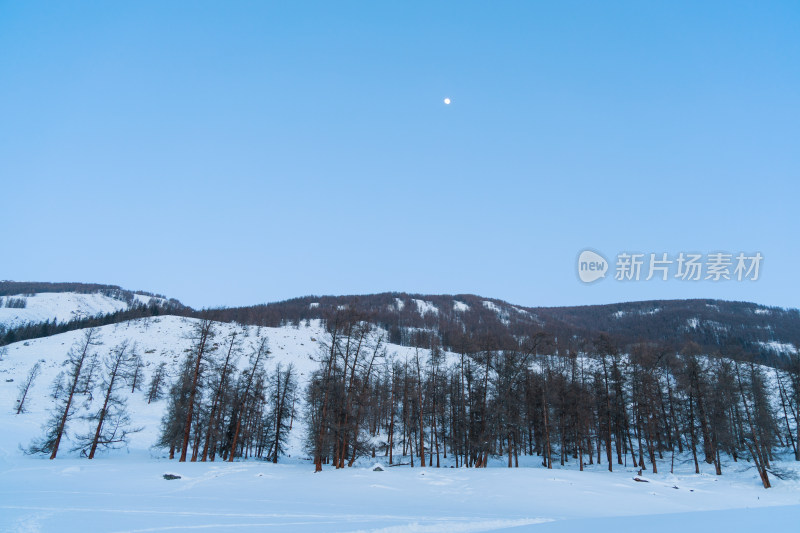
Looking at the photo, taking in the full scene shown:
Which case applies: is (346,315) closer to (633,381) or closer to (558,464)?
(633,381)

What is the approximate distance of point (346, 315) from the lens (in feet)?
81.6

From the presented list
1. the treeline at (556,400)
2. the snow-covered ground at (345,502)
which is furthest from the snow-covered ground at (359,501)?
the treeline at (556,400)

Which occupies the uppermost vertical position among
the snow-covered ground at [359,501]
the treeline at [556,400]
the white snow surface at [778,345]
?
the white snow surface at [778,345]

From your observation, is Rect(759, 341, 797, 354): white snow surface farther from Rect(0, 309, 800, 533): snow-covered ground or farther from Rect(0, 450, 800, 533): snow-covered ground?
Rect(0, 450, 800, 533): snow-covered ground

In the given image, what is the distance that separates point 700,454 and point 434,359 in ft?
112

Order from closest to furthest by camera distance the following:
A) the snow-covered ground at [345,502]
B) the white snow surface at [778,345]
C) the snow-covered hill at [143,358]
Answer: the snow-covered ground at [345,502] < the snow-covered hill at [143,358] < the white snow surface at [778,345]

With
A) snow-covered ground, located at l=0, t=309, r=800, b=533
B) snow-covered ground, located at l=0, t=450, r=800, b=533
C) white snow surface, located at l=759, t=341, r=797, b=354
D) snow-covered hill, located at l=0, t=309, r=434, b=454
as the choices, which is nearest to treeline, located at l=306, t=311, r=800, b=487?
snow-covered ground, located at l=0, t=309, r=800, b=533

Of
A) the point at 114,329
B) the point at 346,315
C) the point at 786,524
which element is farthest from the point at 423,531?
the point at 114,329

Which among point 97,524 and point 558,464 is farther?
point 558,464

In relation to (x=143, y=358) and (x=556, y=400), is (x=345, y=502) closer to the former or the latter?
(x=556, y=400)

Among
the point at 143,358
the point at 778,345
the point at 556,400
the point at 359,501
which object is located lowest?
the point at 359,501

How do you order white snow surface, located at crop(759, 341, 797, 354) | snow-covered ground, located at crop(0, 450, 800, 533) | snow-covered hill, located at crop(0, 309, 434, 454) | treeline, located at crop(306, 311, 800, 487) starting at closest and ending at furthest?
snow-covered ground, located at crop(0, 450, 800, 533) < treeline, located at crop(306, 311, 800, 487) < snow-covered hill, located at crop(0, 309, 434, 454) < white snow surface, located at crop(759, 341, 797, 354)

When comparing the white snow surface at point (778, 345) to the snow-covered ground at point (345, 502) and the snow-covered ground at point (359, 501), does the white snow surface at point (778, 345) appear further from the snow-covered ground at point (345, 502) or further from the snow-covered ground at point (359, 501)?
the snow-covered ground at point (345, 502)

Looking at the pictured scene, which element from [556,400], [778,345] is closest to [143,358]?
[556,400]
